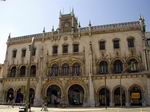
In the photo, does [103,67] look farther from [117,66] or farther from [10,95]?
[10,95]

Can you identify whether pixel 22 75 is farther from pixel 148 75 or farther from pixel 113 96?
pixel 148 75

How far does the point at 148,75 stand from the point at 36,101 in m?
18.8

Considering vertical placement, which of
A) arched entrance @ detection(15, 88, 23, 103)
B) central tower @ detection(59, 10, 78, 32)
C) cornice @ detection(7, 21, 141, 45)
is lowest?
arched entrance @ detection(15, 88, 23, 103)

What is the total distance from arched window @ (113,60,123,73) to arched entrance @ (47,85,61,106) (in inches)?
407

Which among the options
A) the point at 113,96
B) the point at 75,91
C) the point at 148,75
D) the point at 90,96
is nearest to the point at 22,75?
the point at 75,91

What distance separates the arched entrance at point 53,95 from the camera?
34.6 m

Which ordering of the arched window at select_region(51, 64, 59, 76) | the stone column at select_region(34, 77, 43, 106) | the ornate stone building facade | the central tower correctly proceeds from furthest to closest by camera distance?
1. the central tower
2. the arched window at select_region(51, 64, 59, 76)
3. the stone column at select_region(34, 77, 43, 106)
4. the ornate stone building facade

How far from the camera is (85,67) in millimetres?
33000

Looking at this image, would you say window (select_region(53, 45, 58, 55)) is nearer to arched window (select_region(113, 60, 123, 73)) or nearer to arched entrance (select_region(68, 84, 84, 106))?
arched entrance (select_region(68, 84, 84, 106))

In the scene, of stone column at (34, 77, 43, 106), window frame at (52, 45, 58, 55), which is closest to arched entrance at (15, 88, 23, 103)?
stone column at (34, 77, 43, 106)

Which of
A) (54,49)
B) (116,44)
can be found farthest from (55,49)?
(116,44)

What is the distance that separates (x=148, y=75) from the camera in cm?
2911

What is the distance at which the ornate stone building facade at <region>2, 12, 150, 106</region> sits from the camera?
99.8 ft

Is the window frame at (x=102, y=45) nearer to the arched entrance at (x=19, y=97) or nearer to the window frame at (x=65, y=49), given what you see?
the window frame at (x=65, y=49)
